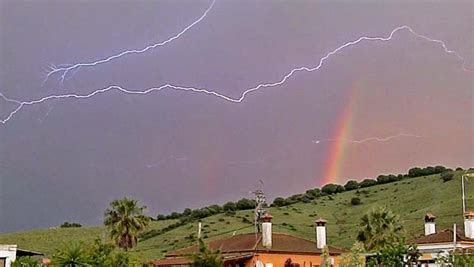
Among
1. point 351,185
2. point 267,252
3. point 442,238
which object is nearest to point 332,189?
point 351,185

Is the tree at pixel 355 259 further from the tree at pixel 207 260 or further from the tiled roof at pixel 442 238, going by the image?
the tiled roof at pixel 442 238

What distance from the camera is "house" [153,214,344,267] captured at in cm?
4916

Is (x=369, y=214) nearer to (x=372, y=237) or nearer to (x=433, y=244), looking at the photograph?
(x=372, y=237)

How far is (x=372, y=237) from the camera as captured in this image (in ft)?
184

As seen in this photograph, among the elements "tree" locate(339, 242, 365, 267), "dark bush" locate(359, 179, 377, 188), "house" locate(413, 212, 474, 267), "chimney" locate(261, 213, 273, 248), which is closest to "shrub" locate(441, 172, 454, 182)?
"dark bush" locate(359, 179, 377, 188)

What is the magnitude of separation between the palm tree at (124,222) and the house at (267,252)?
32.7 feet

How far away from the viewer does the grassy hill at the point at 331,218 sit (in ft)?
267

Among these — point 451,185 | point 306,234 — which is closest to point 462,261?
point 306,234

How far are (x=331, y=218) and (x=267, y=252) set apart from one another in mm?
49608

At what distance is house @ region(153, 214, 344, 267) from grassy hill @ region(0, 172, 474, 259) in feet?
71.3

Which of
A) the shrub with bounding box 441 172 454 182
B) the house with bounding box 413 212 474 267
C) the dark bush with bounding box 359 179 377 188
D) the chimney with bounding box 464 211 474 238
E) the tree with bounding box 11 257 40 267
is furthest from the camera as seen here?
the dark bush with bounding box 359 179 377 188

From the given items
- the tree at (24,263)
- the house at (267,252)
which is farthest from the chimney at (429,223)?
the tree at (24,263)

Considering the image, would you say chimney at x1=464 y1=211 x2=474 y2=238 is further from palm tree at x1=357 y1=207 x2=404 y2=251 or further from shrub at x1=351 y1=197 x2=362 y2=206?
shrub at x1=351 y1=197 x2=362 y2=206

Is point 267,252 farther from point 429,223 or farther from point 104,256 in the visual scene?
point 429,223
